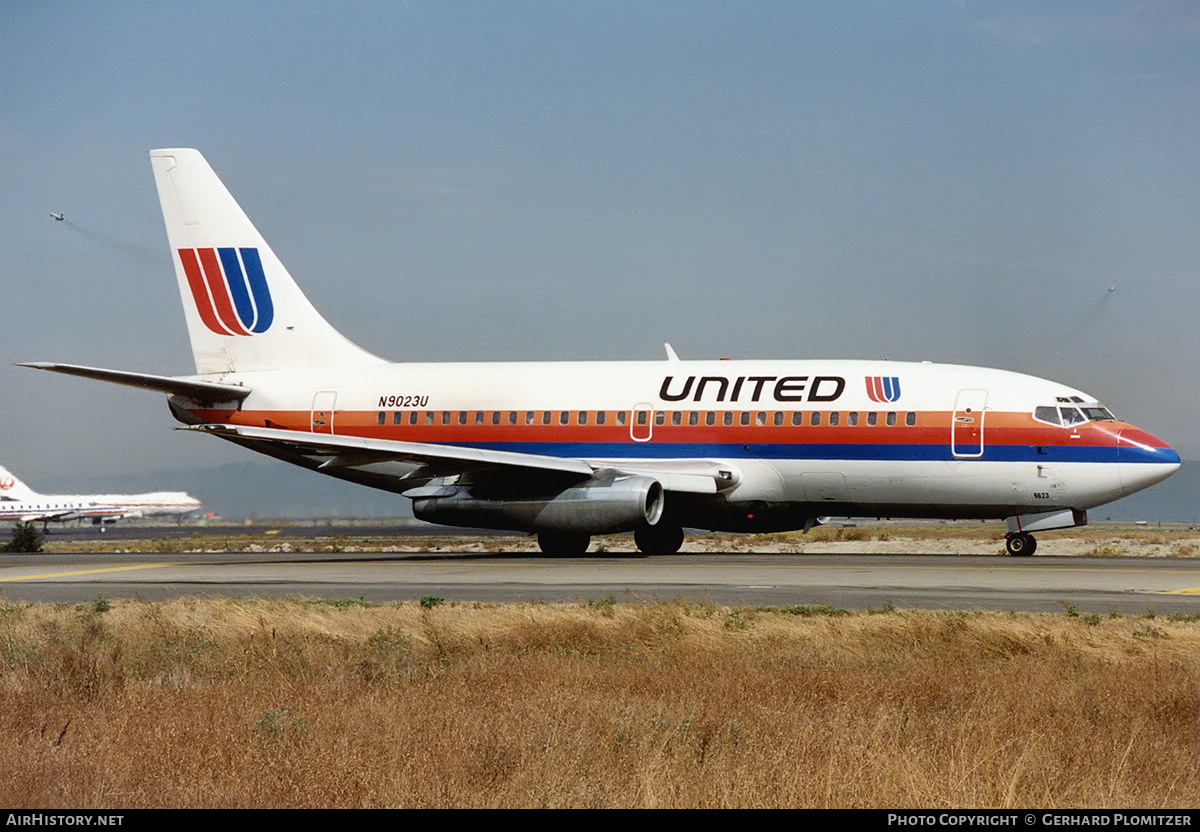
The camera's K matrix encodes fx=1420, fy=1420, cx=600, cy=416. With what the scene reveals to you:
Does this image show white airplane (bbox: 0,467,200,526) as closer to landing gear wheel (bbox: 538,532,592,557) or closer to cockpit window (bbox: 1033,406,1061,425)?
landing gear wheel (bbox: 538,532,592,557)

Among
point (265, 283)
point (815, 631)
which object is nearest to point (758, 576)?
point (815, 631)

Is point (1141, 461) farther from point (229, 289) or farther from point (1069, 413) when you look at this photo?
point (229, 289)

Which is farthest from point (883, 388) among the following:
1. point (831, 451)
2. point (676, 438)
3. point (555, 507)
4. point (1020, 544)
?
point (555, 507)

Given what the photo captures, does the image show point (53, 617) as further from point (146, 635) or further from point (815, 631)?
point (815, 631)

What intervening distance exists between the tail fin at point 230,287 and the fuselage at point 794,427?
1994 mm

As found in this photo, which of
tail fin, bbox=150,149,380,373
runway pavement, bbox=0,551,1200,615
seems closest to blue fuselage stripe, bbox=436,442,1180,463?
runway pavement, bbox=0,551,1200,615

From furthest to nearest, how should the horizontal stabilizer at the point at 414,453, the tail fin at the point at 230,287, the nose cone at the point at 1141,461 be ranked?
the tail fin at the point at 230,287 < the horizontal stabilizer at the point at 414,453 < the nose cone at the point at 1141,461

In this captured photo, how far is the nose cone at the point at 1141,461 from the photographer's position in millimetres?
28203

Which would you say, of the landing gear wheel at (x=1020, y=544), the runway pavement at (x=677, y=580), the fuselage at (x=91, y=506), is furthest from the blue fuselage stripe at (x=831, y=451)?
the fuselage at (x=91, y=506)

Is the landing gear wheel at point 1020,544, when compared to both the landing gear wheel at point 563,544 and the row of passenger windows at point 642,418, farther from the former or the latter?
the landing gear wheel at point 563,544

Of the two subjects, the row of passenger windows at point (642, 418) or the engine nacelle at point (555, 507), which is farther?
the row of passenger windows at point (642, 418)

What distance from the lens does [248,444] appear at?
33.4 meters

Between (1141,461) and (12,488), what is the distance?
395ft

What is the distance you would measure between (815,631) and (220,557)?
71.9ft
